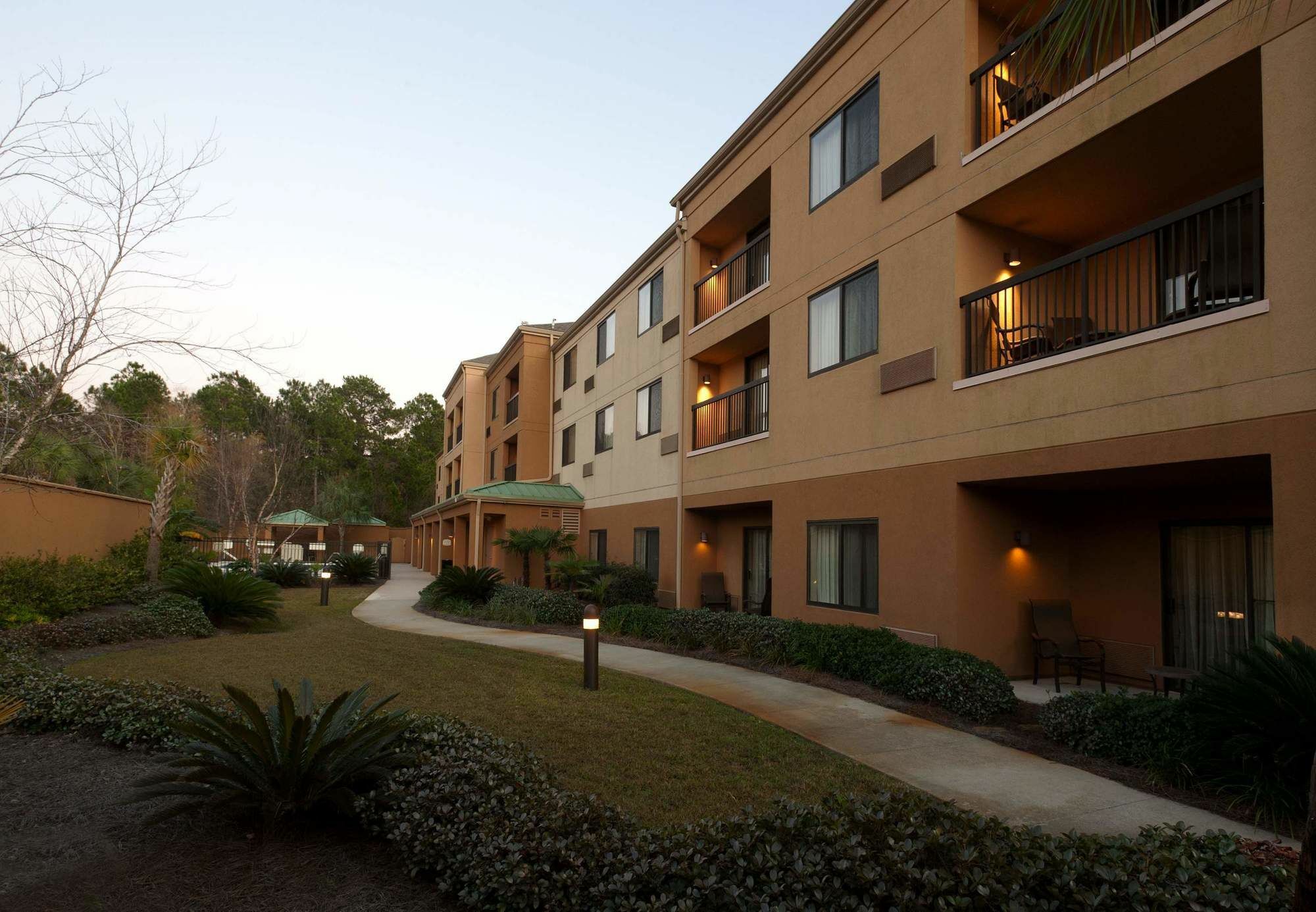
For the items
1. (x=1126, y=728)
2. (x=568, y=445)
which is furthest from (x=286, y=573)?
(x=1126, y=728)

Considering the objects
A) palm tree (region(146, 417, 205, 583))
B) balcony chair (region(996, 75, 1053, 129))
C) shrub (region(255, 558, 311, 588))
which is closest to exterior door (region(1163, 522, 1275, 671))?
balcony chair (region(996, 75, 1053, 129))

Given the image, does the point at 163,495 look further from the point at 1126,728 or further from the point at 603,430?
the point at 1126,728

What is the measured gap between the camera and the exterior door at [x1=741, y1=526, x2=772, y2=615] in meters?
16.1

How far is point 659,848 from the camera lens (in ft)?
12.6

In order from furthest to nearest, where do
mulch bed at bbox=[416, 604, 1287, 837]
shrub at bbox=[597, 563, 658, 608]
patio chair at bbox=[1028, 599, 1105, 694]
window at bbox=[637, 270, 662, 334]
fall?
window at bbox=[637, 270, 662, 334]
shrub at bbox=[597, 563, 658, 608]
patio chair at bbox=[1028, 599, 1105, 694]
mulch bed at bbox=[416, 604, 1287, 837]

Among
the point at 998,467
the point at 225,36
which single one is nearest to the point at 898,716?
the point at 998,467

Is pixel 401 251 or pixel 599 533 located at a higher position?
pixel 401 251

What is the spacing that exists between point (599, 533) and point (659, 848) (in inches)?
746

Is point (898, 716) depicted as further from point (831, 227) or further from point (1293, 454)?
point (831, 227)

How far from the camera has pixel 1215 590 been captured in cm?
908

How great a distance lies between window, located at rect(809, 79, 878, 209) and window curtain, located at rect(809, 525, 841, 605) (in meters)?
5.54

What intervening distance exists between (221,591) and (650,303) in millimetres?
11871

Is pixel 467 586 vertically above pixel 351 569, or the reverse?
pixel 467 586

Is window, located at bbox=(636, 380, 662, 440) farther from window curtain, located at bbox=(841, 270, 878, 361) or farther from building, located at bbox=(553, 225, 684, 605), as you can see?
window curtain, located at bbox=(841, 270, 878, 361)
